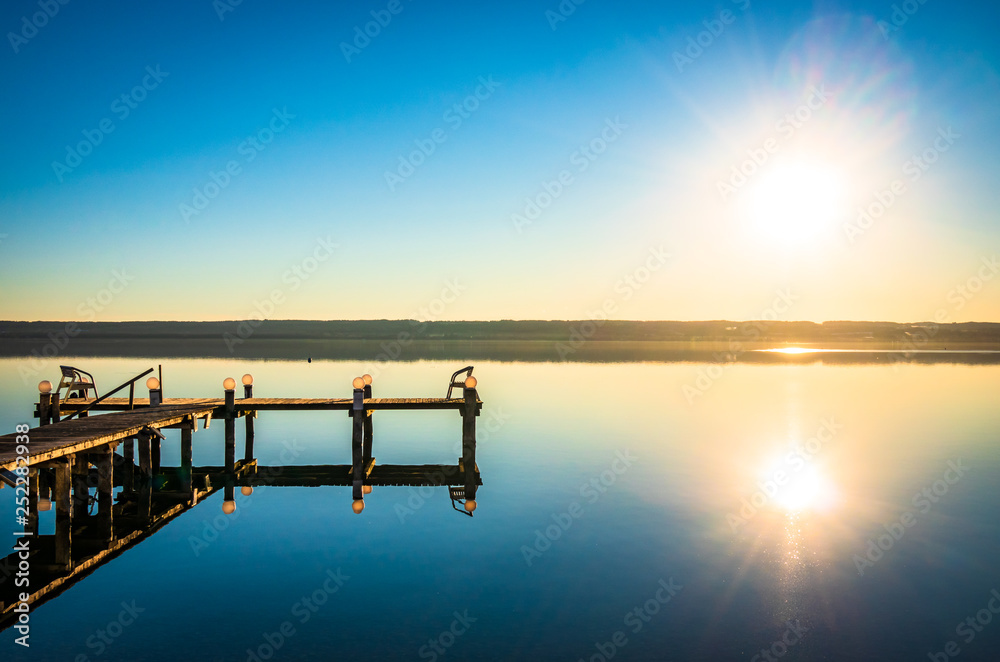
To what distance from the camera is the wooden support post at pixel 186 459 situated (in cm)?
1867

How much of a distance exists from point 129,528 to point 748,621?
12.4m

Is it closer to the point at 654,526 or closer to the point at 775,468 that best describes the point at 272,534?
the point at 654,526

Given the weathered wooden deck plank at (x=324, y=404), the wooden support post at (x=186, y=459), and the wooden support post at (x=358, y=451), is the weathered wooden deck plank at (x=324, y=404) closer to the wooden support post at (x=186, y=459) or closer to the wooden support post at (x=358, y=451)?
the wooden support post at (x=358, y=451)

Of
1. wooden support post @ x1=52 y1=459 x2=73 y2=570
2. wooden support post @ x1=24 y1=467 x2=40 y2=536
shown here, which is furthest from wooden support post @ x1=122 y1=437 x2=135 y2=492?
wooden support post @ x1=52 y1=459 x2=73 y2=570

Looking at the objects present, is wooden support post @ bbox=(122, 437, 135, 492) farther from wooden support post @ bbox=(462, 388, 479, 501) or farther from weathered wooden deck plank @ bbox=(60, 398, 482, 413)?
wooden support post @ bbox=(462, 388, 479, 501)

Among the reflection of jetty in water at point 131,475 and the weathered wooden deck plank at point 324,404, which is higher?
the weathered wooden deck plank at point 324,404

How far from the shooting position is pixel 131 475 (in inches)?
750

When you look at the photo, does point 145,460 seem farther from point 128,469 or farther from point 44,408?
point 44,408

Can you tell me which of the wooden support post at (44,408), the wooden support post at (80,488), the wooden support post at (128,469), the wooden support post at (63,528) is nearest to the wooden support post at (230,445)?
the wooden support post at (128,469)

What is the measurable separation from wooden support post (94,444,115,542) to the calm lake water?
40.4 inches

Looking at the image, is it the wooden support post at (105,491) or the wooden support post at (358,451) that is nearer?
the wooden support post at (105,491)

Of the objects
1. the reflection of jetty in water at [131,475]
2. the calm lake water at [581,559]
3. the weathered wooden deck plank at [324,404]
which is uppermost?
the weathered wooden deck plank at [324,404]

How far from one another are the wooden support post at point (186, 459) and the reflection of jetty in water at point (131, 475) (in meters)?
0.03

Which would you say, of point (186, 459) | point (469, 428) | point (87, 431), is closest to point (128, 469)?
point (186, 459)
